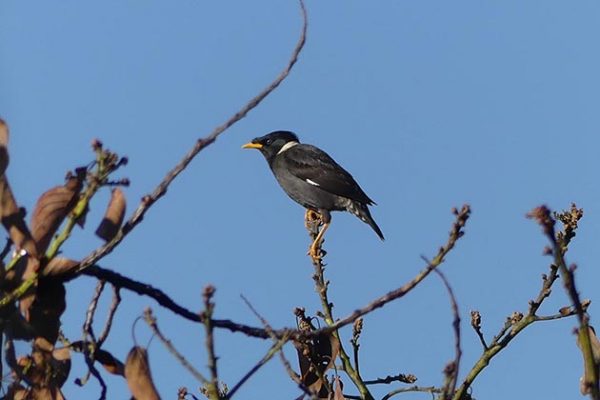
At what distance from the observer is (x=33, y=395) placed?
6.31 ft

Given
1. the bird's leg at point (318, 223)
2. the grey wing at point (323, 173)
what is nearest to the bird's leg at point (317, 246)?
the bird's leg at point (318, 223)

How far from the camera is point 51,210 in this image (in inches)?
73.1

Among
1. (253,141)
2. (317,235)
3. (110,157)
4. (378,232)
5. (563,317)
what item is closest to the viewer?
(110,157)

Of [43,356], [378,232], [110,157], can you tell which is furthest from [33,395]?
[378,232]

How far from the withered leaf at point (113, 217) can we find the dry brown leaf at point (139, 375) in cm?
20

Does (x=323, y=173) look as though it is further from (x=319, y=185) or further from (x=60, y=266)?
(x=60, y=266)

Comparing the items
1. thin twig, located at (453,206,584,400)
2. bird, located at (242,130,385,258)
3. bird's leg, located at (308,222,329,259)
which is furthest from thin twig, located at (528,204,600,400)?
bird, located at (242,130,385,258)

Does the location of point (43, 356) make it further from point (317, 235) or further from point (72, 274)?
point (317, 235)

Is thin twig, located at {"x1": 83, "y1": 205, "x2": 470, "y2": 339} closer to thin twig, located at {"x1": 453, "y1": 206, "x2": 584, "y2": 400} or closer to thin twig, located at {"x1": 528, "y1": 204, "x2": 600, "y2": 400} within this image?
thin twig, located at {"x1": 528, "y1": 204, "x2": 600, "y2": 400}

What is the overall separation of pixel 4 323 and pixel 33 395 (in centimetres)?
16

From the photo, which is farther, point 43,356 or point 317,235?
point 317,235

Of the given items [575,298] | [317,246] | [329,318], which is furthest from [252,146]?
[575,298]

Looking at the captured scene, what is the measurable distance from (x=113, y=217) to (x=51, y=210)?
108 mm

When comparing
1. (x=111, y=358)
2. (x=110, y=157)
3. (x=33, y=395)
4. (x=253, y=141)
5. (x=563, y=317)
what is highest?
(x=253, y=141)
